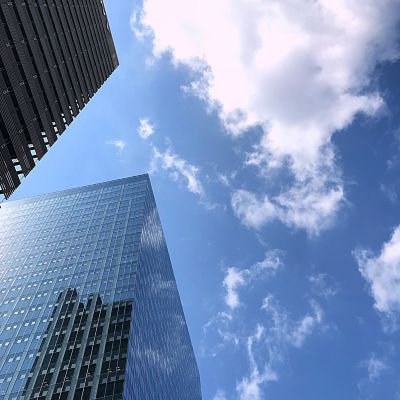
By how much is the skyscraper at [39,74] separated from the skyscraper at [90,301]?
43.3m

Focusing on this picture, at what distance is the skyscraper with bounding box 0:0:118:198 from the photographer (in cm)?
5316

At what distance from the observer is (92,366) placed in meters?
87.7

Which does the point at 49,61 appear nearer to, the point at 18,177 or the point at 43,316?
the point at 18,177

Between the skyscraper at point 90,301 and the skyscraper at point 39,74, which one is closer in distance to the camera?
the skyscraper at point 39,74

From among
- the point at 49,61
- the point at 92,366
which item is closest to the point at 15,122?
the point at 49,61

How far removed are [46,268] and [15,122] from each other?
252 ft

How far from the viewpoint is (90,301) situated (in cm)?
10681

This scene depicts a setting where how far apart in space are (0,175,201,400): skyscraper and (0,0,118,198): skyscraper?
4328 centimetres

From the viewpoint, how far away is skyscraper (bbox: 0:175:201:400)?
88.2 meters

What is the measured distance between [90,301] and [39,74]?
195 feet

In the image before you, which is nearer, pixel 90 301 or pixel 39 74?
pixel 39 74

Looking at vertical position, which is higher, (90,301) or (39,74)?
(90,301)

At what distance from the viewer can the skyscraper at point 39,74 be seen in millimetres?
53156

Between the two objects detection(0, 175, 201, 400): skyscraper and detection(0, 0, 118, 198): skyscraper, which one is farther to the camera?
detection(0, 175, 201, 400): skyscraper
